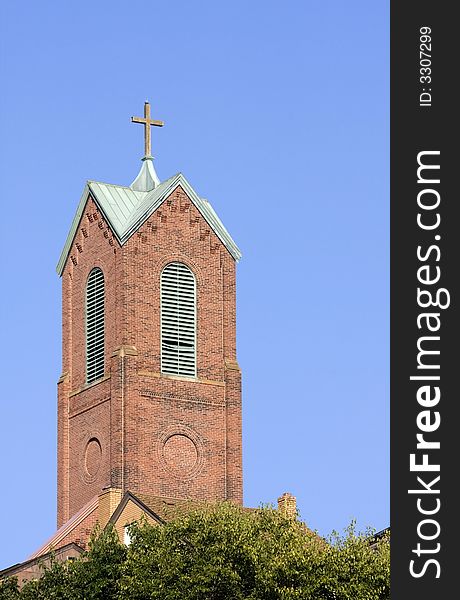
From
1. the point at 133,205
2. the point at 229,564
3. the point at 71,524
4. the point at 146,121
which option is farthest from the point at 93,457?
the point at 229,564

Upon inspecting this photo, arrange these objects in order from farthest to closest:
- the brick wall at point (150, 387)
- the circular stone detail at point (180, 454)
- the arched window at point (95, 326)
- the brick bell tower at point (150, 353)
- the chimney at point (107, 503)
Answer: the arched window at point (95, 326) → the circular stone detail at point (180, 454) → the brick bell tower at point (150, 353) → the brick wall at point (150, 387) → the chimney at point (107, 503)

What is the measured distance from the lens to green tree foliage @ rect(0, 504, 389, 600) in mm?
51344

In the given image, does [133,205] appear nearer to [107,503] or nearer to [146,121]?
[146,121]

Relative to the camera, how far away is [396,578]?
2870 centimetres

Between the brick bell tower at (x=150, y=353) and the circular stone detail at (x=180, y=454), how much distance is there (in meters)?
0.04

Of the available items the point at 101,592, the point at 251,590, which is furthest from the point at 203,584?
the point at 101,592

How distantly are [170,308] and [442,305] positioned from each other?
49.6 meters

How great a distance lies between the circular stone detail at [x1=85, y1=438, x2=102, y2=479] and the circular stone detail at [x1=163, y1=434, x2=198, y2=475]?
3.02m

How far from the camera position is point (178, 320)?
7806 cm

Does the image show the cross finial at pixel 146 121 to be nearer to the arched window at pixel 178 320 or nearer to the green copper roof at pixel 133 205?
the green copper roof at pixel 133 205

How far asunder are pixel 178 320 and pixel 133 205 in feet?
18.7

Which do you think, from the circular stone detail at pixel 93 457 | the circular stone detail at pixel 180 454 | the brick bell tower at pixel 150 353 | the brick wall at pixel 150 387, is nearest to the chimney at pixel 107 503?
the brick wall at pixel 150 387

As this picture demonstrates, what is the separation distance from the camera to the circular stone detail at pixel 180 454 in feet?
251

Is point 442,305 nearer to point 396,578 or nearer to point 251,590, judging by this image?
point 396,578
